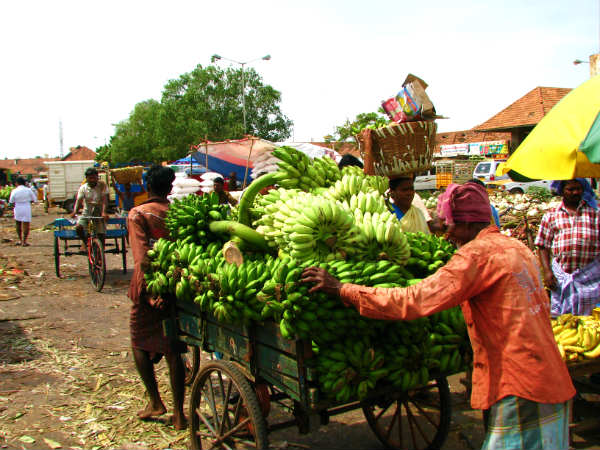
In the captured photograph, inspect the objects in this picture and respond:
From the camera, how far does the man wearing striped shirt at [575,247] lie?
15.6 feet

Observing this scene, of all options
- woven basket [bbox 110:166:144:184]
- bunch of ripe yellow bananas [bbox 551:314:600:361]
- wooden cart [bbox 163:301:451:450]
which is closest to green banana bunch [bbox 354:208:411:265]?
wooden cart [bbox 163:301:451:450]

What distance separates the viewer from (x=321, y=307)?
2.37m

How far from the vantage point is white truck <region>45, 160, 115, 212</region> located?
25486mm

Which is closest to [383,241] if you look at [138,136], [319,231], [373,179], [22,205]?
[319,231]

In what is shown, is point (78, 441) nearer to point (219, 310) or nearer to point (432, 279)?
point (219, 310)

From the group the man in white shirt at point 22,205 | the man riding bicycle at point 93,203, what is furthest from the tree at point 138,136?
the man riding bicycle at point 93,203

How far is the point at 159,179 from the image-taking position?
4.23 metres

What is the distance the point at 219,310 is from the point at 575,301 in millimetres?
3839

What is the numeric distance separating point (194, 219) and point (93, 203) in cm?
717

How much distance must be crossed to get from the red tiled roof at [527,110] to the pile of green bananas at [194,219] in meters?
26.1

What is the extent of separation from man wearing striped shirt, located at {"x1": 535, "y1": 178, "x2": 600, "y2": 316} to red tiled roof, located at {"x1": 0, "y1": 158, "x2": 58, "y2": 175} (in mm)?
102038

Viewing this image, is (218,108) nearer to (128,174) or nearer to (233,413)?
(128,174)

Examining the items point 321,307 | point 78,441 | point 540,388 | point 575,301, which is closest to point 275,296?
point 321,307

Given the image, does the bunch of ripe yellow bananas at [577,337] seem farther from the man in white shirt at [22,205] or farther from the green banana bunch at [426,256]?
the man in white shirt at [22,205]
